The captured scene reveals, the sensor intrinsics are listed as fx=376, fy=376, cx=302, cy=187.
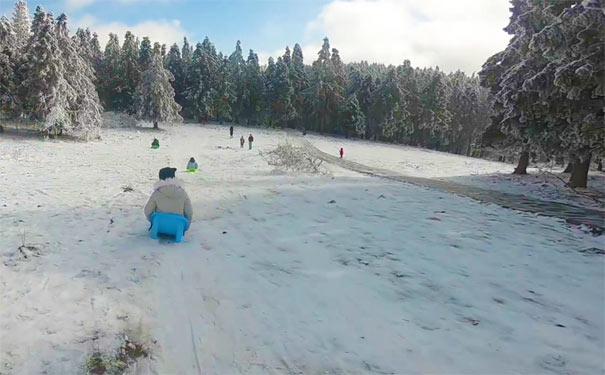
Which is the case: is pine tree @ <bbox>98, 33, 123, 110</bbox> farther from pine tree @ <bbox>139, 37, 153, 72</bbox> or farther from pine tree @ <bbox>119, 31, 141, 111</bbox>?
pine tree @ <bbox>139, 37, 153, 72</bbox>

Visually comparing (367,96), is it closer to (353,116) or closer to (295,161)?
(353,116)

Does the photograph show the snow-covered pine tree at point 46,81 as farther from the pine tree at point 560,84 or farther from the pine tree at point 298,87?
the pine tree at point 298,87

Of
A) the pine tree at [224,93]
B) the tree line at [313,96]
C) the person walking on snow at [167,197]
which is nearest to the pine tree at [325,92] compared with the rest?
the tree line at [313,96]

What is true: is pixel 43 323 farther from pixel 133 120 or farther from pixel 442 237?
pixel 133 120

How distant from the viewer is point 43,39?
102ft

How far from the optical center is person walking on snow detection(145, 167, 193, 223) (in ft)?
23.3

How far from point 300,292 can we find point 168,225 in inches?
128

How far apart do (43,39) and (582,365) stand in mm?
39066

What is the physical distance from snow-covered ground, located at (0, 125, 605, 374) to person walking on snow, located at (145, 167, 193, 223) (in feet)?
2.10

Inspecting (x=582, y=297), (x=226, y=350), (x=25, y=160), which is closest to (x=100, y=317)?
(x=226, y=350)

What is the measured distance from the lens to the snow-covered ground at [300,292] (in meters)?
3.81

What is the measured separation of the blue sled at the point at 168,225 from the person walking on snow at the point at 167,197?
0.42ft

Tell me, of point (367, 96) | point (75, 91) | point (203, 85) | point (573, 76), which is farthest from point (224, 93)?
point (573, 76)

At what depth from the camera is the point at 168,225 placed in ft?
23.5
